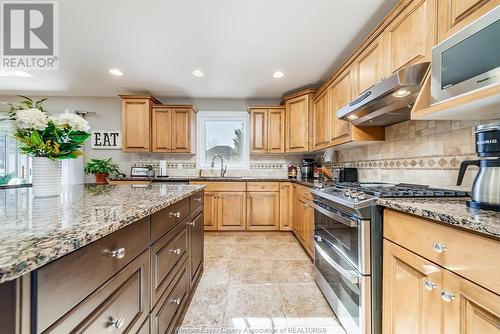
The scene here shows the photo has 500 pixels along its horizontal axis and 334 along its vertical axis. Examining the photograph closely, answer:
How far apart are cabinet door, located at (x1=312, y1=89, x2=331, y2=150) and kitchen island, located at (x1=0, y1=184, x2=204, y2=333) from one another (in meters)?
2.22

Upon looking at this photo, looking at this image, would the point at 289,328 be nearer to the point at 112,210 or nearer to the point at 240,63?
the point at 112,210

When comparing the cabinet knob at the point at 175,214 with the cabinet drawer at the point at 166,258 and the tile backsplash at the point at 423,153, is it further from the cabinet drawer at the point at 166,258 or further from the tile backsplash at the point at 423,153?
the tile backsplash at the point at 423,153

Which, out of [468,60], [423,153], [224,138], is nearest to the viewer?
[468,60]

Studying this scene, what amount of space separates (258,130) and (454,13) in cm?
287

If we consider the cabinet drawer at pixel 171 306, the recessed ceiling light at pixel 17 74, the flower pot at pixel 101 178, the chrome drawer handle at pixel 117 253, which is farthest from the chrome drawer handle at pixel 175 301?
the recessed ceiling light at pixel 17 74

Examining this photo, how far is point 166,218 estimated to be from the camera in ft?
3.96

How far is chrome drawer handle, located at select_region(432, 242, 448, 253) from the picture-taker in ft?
2.66

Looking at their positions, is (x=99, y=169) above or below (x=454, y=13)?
below

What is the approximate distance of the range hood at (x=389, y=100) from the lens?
122 cm

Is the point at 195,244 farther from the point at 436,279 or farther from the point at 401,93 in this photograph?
the point at 401,93

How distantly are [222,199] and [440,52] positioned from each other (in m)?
3.01

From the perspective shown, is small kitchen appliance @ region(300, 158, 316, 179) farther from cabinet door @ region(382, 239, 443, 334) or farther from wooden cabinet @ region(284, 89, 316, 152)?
cabinet door @ region(382, 239, 443, 334)

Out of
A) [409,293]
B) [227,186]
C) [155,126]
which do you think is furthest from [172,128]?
[409,293]

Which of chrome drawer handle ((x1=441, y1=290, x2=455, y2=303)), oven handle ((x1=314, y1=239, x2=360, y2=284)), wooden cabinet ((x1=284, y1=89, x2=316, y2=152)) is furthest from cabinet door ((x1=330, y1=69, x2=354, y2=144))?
chrome drawer handle ((x1=441, y1=290, x2=455, y2=303))
